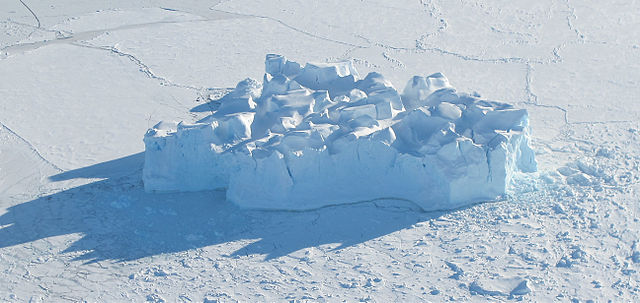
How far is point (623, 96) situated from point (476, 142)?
3.75m

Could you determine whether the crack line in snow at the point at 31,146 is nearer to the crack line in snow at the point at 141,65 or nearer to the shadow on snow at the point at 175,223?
the shadow on snow at the point at 175,223

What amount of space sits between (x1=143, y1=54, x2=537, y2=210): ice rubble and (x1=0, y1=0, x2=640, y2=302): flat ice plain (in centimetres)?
20

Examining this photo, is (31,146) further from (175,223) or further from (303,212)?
(303,212)

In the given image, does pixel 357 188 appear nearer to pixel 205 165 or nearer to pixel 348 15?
pixel 205 165

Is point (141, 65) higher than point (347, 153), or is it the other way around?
point (347, 153)

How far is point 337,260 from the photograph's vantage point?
848cm

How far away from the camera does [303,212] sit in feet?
30.2

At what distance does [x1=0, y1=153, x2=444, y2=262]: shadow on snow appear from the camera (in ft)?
28.8

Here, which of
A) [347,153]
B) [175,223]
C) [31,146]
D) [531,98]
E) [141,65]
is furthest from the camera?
[141,65]

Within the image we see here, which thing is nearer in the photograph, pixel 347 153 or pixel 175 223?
pixel 175 223

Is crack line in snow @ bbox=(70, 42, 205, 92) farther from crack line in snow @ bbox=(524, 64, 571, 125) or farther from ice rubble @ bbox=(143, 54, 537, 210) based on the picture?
crack line in snow @ bbox=(524, 64, 571, 125)

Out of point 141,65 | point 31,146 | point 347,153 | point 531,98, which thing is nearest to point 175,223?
point 347,153

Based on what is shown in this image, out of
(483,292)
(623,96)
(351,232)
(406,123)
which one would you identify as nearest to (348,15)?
(623,96)

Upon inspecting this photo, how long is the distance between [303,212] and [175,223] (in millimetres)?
1293
